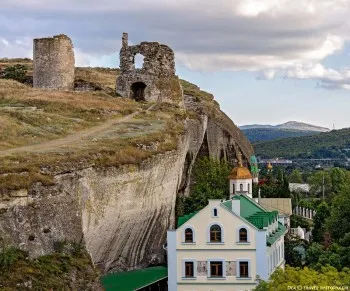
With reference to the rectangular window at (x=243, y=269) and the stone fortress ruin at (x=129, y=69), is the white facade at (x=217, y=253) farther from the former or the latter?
the stone fortress ruin at (x=129, y=69)

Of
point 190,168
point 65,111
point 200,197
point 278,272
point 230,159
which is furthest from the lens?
point 230,159

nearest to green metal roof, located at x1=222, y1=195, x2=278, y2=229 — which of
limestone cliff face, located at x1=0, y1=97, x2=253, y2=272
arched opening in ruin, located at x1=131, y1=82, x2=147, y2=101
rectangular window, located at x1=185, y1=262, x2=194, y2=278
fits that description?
rectangular window, located at x1=185, y1=262, x2=194, y2=278

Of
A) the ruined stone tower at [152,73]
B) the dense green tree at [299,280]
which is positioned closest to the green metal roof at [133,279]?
the dense green tree at [299,280]

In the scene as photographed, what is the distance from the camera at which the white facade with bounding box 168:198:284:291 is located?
52.1 metres

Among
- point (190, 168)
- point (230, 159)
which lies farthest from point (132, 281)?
point (230, 159)

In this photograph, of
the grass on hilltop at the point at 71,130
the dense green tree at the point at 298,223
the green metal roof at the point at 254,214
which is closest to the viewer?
the grass on hilltop at the point at 71,130

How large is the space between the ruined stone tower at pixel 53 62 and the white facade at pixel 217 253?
92.2 feet

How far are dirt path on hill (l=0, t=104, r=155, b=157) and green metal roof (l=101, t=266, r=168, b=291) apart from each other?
8.45 meters

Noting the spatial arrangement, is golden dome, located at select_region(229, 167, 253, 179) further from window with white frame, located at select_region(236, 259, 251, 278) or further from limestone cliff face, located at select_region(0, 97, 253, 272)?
window with white frame, located at select_region(236, 259, 251, 278)

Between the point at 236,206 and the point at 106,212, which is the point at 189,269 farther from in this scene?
the point at 106,212

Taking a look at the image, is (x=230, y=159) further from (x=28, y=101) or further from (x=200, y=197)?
(x=28, y=101)

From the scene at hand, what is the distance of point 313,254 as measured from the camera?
59812mm

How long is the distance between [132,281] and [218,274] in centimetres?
556

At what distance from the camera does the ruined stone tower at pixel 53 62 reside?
75.1 m
